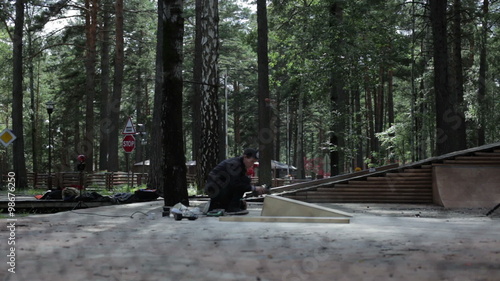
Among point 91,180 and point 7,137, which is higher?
point 7,137

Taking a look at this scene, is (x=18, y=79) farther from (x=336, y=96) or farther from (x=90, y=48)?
(x=336, y=96)

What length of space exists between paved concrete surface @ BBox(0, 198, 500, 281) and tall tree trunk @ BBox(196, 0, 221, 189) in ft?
32.1

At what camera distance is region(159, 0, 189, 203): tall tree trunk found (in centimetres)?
1166

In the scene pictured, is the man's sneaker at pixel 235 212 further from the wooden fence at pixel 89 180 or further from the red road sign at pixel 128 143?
the wooden fence at pixel 89 180

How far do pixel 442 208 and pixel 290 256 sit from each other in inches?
347

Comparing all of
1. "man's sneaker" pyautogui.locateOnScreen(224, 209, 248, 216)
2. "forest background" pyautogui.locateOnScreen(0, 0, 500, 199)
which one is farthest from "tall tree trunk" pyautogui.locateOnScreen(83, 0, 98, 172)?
"man's sneaker" pyautogui.locateOnScreen(224, 209, 248, 216)

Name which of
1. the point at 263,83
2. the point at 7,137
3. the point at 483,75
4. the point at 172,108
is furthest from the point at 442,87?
the point at 7,137

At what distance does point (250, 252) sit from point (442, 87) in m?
15.6

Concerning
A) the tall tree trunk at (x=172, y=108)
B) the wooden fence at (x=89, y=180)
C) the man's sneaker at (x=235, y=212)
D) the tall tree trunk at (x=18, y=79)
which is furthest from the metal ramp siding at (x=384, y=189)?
the tall tree trunk at (x=18, y=79)

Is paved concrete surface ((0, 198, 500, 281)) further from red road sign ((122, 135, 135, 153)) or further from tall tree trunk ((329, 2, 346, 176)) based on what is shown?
tall tree trunk ((329, 2, 346, 176))

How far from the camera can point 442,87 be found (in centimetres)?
1919

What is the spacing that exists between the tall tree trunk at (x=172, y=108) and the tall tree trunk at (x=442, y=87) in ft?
34.6

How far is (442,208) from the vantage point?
42.2 feet

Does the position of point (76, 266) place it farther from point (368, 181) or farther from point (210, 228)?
point (368, 181)
